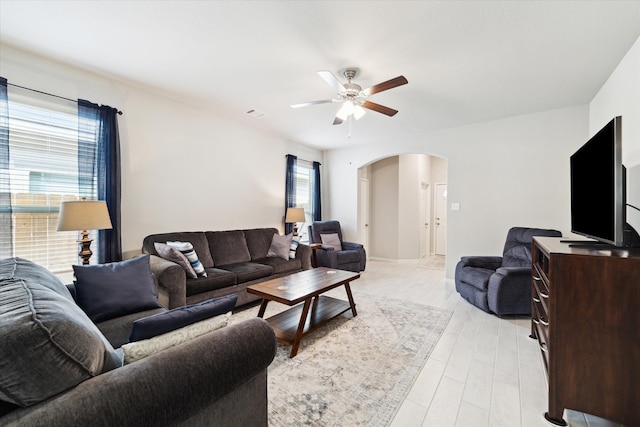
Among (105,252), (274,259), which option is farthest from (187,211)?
(274,259)

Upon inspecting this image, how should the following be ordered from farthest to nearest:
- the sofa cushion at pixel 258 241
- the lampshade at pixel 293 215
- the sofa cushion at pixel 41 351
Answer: the lampshade at pixel 293 215
the sofa cushion at pixel 258 241
the sofa cushion at pixel 41 351

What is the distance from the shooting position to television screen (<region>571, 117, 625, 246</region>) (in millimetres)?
1568

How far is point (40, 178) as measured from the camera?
2.59m

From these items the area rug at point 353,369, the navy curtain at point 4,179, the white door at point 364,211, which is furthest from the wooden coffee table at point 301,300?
the white door at point 364,211

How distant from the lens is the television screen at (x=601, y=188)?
5.15 ft

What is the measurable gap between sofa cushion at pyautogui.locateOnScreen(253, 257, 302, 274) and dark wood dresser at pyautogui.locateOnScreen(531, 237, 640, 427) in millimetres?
2966

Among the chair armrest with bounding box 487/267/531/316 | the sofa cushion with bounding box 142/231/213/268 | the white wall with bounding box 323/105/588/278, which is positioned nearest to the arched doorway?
the white wall with bounding box 323/105/588/278

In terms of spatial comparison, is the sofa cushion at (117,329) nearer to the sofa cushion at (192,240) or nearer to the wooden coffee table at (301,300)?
the wooden coffee table at (301,300)

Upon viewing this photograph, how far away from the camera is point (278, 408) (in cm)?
169

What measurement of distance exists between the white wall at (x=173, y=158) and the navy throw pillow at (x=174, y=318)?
8.38 feet

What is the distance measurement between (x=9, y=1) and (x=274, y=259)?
3.44m

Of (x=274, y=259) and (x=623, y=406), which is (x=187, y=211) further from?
(x=623, y=406)

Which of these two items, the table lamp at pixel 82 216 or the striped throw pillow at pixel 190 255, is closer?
the table lamp at pixel 82 216

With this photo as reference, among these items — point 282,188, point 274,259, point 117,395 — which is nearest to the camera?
point 117,395
